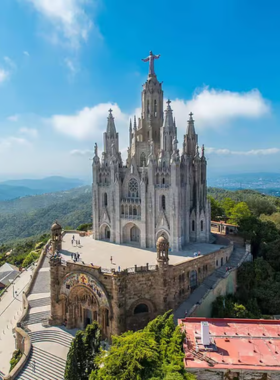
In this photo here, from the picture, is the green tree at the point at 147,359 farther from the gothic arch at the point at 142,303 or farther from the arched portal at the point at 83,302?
the arched portal at the point at 83,302

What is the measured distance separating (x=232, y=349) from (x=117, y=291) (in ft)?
33.2

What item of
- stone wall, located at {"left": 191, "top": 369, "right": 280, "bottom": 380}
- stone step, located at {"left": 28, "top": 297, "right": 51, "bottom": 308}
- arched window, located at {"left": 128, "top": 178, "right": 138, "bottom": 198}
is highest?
arched window, located at {"left": 128, "top": 178, "right": 138, "bottom": 198}

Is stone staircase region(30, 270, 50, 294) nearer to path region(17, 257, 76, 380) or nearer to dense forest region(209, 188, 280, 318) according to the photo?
path region(17, 257, 76, 380)

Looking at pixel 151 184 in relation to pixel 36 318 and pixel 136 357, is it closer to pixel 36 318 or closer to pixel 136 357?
pixel 36 318

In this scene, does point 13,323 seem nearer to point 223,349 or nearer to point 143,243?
point 143,243

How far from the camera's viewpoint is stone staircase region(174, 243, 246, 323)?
24391 mm

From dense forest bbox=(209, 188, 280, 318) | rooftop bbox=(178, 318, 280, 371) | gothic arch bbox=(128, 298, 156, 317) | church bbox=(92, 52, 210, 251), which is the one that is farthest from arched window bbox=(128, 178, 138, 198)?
rooftop bbox=(178, 318, 280, 371)

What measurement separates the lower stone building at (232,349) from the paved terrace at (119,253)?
9359 mm

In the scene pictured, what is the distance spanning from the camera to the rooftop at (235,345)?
562 inches

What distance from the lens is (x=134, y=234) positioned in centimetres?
3538

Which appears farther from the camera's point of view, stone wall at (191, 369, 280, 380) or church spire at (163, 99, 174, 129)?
church spire at (163, 99, 174, 129)

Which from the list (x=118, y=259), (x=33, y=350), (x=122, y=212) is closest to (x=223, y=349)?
(x=118, y=259)

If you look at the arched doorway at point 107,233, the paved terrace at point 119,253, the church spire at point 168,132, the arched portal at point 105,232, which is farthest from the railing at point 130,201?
the church spire at point 168,132

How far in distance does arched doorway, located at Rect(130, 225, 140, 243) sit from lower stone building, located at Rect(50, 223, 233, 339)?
1006 centimetres
